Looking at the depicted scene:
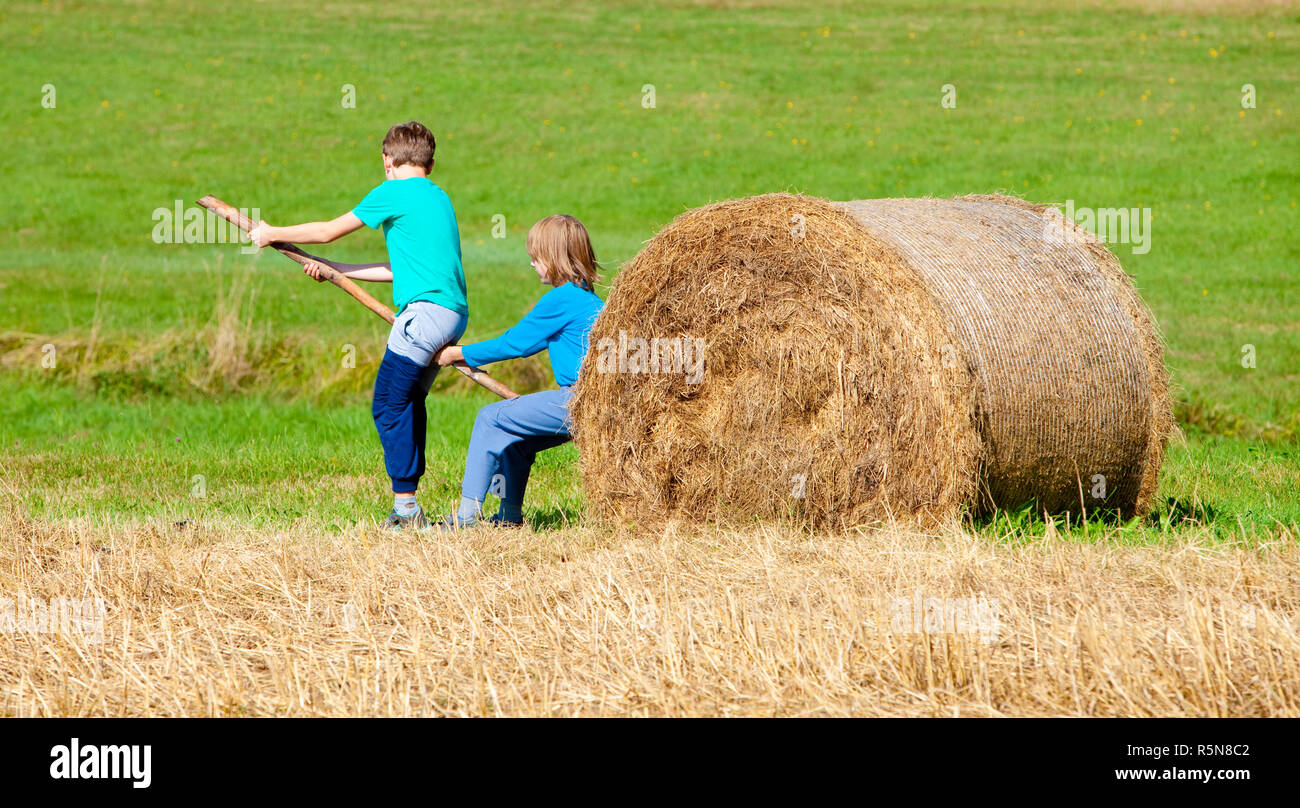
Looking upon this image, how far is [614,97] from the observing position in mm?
29391

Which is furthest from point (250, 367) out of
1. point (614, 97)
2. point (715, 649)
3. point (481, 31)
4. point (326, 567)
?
point (481, 31)

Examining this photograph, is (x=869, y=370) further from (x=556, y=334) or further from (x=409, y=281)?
(x=409, y=281)

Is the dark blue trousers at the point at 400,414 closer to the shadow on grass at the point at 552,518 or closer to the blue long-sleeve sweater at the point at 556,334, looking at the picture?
the blue long-sleeve sweater at the point at 556,334

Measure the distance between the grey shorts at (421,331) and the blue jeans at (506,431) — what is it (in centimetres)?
42

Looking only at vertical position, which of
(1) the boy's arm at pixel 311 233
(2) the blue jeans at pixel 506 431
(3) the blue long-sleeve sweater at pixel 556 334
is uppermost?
(1) the boy's arm at pixel 311 233

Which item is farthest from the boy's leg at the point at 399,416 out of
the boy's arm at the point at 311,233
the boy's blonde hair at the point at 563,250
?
the boy's blonde hair at the point at 563,250

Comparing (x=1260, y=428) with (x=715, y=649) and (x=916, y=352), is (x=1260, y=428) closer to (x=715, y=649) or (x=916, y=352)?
(x=916, y=352)

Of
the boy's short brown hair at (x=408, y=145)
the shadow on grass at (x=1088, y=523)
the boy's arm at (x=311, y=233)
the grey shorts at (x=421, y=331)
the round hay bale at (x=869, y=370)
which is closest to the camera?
the round hay bale at (x=869, y=370)

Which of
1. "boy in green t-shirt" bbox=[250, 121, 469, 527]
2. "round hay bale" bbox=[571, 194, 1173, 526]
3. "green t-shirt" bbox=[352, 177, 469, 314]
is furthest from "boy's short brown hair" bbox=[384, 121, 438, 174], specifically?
"round hay bale" bbox=[571, 194, 1173, 526]

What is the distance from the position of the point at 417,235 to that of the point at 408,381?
29.7 inches

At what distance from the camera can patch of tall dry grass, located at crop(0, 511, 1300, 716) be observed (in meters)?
4.26

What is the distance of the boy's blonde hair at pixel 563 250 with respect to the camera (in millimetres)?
6758

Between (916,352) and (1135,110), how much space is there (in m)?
23.6

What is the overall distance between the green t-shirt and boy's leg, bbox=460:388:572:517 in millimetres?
615
